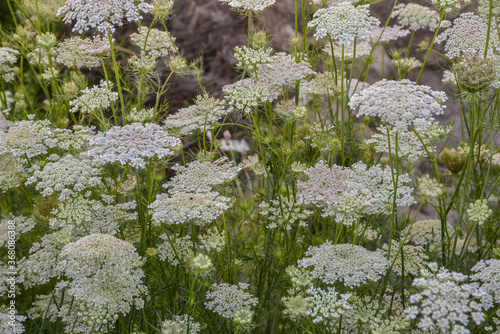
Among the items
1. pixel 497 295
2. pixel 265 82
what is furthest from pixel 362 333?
pixel 265 82

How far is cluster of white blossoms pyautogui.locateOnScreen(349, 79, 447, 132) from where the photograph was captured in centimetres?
196

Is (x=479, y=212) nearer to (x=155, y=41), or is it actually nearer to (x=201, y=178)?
(x=201, y=178)

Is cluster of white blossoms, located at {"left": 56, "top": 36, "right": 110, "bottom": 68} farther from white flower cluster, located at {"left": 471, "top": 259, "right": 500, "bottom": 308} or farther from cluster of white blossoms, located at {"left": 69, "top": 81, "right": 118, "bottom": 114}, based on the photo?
white flower cluster, located at {"left": 471, "top": 259, "right": 500, "bottom": 308}

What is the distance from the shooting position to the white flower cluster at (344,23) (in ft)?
7.77

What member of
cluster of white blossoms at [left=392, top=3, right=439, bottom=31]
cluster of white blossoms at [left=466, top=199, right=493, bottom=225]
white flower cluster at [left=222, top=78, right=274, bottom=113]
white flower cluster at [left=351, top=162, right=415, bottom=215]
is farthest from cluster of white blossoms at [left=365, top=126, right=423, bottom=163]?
cluster of white blossoms at [left=392, top=3, right=439, bottom=31]

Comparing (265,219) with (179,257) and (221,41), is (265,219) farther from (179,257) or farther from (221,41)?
(221,41)

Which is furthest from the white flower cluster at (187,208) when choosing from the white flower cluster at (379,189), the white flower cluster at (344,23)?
the white flower cluster at (344,23)

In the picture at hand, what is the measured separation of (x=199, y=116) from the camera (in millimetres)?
2771

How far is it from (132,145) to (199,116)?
719 millimetres

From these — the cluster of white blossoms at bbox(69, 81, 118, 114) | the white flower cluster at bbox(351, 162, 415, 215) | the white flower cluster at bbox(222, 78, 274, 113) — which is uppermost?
the white flower cluster at bbox(222, 78, 274, 113)

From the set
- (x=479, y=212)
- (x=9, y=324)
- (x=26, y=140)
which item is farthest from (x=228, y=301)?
(x=26, y=140)

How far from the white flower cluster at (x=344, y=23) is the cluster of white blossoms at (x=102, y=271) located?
1.48 m

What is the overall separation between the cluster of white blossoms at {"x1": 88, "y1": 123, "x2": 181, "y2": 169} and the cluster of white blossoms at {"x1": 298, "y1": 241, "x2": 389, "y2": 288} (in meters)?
0.85

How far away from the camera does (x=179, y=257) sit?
2352mm
